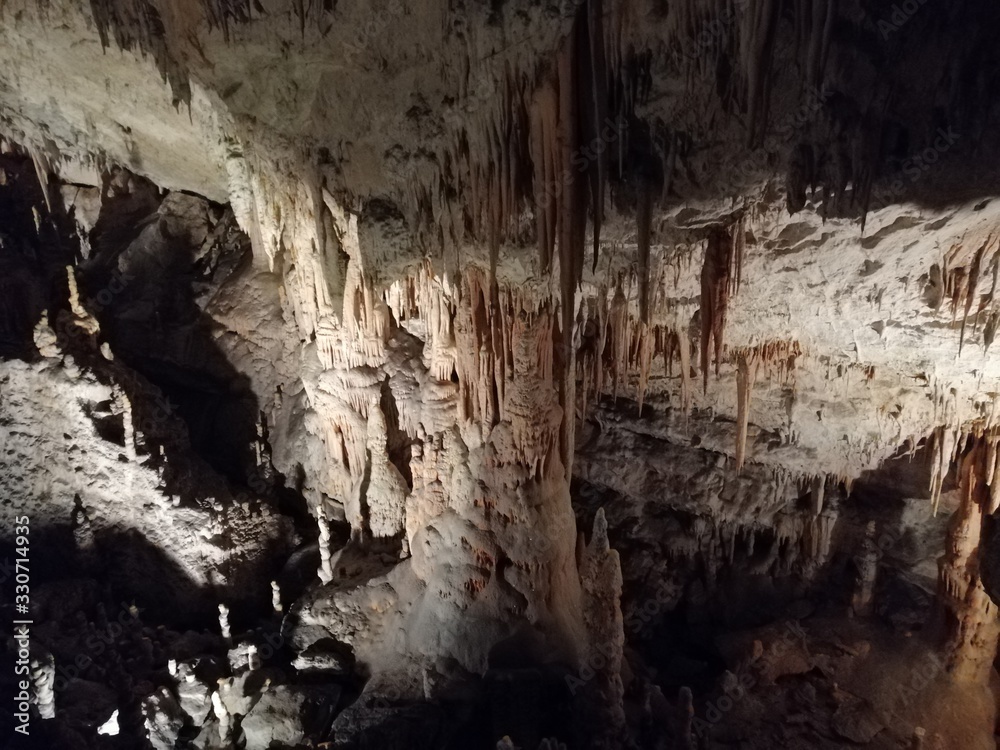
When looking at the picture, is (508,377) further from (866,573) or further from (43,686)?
(866,573)

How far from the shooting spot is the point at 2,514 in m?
6.68

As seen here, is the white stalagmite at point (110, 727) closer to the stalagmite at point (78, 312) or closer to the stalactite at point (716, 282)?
the stalagmite at point (78, 312)

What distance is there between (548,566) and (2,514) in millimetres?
5805

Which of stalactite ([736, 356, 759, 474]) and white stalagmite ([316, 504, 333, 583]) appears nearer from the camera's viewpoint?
stalactite ([736, 356, 759, 474])

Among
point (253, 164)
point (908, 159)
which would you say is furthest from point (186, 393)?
point (908, 159)

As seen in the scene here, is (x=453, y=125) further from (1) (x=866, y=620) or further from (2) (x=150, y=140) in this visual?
(1) (x=866, y=620)

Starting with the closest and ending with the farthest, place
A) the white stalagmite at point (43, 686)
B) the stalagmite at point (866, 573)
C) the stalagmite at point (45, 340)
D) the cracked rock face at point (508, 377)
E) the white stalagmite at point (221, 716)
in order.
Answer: the cracked rock face at point (508, 377) < the white stalagmite at point (43, 686) < the white stalagmite at point (221, 716) < the stalagmite at point (45, 340) < the stalagmite at point (866, 573)

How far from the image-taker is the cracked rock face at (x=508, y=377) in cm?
396

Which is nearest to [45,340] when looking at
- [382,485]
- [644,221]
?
[382,485]

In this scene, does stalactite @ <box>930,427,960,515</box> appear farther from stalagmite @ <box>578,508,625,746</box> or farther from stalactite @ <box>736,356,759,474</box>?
stalagmite @ <box>578,508,625,746</box>

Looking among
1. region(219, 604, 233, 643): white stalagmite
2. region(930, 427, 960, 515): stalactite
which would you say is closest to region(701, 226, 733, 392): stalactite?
region(930, 427, 960, 515): stalactite

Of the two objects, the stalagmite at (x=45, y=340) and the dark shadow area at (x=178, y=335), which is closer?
the stalagmite at (x=45, y=340)

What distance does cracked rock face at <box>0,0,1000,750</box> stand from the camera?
396 cm

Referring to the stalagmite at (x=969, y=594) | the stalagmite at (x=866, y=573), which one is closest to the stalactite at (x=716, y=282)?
the stalagmite at (x=969, y=594)
